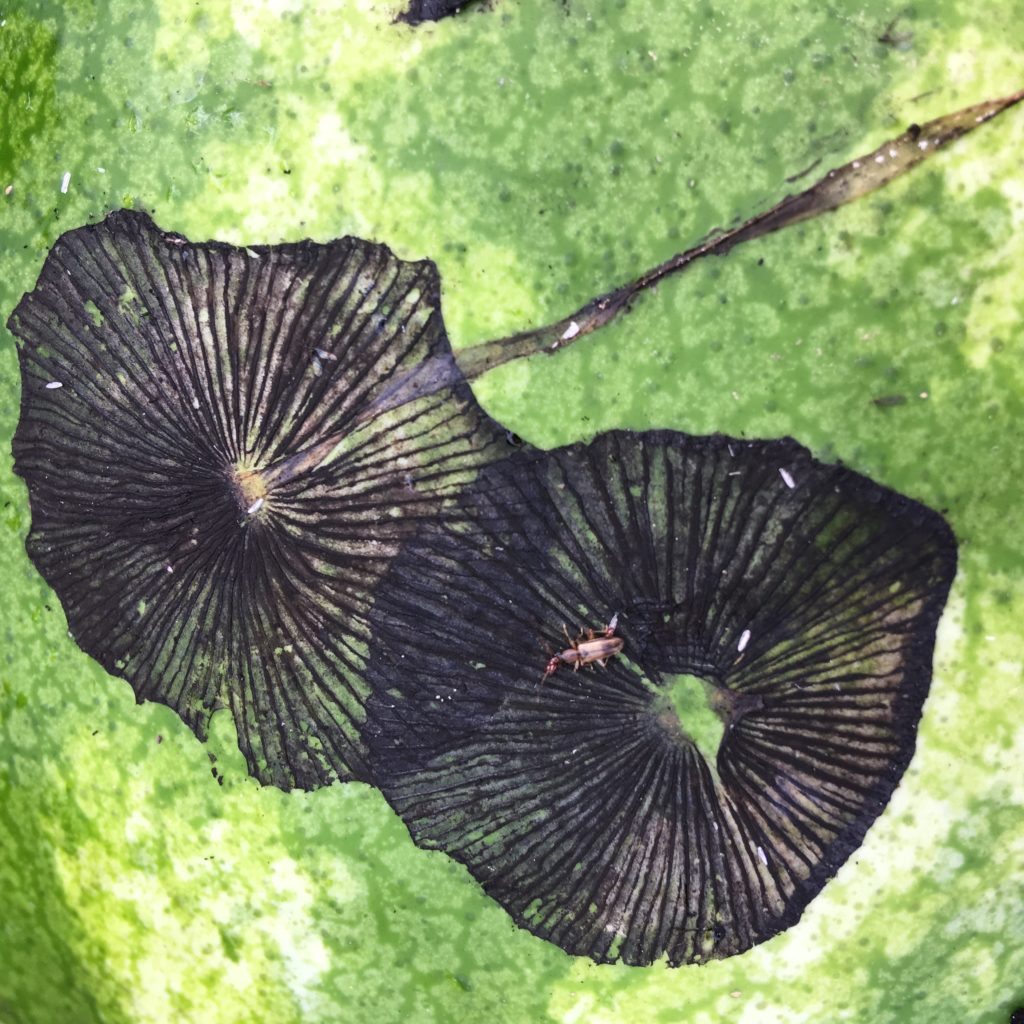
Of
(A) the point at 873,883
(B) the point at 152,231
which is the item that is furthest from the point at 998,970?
(B) the point at 152,231

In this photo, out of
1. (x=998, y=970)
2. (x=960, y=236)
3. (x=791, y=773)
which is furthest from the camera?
(x=998, y=970)

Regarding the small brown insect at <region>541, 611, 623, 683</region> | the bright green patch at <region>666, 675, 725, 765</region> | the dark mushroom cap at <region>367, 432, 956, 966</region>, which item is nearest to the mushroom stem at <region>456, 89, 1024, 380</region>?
the dark mushroom cap at <region>367, 432, 956, 966</region>

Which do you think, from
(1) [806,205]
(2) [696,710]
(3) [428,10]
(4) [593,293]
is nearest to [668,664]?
(2) [696,710]

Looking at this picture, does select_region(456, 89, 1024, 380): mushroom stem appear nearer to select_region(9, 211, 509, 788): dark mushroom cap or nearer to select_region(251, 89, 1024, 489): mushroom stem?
select_region(251, 89, 1024, 489): mushroom stem

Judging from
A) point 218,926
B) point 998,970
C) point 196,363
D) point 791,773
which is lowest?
point 218,926

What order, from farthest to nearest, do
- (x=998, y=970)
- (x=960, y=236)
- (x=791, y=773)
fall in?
(x=998, y=970) → (x=791, y=773) → (x=960, y=236)

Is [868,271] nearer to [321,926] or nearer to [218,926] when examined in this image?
[321,926]

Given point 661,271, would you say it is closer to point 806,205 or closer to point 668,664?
point 806,205
